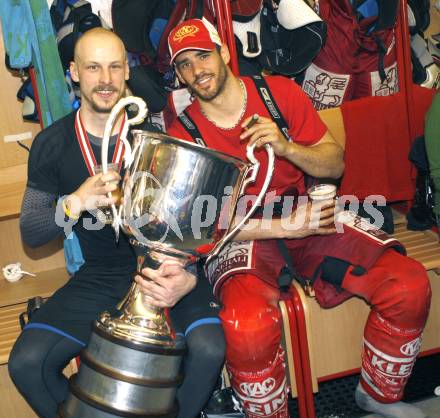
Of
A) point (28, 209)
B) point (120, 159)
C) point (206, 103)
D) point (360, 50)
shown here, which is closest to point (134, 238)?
point (120, 159)

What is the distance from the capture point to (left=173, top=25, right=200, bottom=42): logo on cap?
2076 mm

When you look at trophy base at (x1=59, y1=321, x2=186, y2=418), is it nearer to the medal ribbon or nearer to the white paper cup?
the medal ribbon

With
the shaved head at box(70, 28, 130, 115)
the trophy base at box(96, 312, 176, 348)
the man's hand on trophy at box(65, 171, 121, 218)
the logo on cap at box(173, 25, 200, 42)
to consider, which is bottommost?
the trophy base at box(96, 312, 176, 348)

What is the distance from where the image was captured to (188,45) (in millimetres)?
2064

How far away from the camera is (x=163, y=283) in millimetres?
1670

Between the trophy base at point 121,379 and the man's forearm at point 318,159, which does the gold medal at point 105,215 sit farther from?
the man's forearm at point 318,159

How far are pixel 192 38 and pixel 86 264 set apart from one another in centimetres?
77

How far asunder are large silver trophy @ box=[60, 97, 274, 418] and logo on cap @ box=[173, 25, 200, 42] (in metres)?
0.49

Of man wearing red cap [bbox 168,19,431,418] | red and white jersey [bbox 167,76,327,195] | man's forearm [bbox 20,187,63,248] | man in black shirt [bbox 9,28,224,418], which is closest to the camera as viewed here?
man in black shirt [bbox 9,28,224,418]

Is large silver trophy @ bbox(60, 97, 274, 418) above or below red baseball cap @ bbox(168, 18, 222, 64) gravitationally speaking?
below

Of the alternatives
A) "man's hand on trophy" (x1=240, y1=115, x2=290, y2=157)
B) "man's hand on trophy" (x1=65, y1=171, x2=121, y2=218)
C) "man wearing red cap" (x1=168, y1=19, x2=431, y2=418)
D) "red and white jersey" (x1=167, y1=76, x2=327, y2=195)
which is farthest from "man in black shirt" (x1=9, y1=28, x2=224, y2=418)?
"man's hand on trophy" (x1=240, y1=115, x2=290, y2=157)

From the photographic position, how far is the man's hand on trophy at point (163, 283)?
5.46 ft

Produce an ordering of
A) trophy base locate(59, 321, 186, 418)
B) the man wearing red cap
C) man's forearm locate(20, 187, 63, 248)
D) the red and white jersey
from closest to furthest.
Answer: trophy base locate(59, 321, 186, 418) → the man wearing red cap → man's forearm locate(20, 187, 63, 248) → the red and white jersey

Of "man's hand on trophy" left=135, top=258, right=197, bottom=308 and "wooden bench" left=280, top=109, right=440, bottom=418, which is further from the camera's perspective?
"wooden bench" left=280, top=109, right=440, bottom=418
